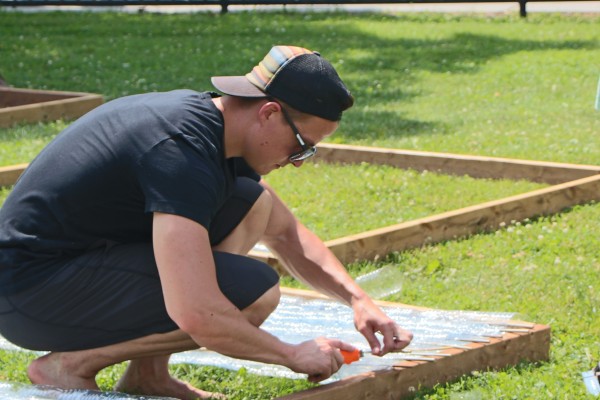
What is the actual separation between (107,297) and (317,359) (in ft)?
2.12

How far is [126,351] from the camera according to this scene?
3516 millimetres

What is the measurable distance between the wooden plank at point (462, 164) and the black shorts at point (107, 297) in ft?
13.0

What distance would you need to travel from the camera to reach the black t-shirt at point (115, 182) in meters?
3.17

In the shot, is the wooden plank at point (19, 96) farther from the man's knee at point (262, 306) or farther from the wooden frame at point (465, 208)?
the man's knee at point (262, 306)

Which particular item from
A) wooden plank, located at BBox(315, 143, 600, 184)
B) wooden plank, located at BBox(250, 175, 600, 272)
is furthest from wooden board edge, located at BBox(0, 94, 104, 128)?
wooden plank, located at BBox(250, 175, 600, 272)

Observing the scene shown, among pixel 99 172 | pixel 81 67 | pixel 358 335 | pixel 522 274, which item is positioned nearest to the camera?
pixel 99 172

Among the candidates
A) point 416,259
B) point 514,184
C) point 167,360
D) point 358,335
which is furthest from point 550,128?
point 167,360

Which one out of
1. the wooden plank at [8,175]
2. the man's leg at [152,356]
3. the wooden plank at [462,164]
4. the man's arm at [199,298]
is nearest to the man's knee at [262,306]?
the man's leg at [152,356]

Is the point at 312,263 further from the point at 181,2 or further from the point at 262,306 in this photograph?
the point at 181,2

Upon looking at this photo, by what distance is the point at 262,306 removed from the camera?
3.51 metres

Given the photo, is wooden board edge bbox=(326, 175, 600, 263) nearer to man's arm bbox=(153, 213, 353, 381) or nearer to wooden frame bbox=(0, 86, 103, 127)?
man's arm bbox=(153, 213, 353, 381)

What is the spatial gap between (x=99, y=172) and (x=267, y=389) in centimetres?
100

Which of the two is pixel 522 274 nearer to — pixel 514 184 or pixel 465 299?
pixel 465 299

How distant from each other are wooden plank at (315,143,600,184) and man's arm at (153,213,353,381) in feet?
13.5
